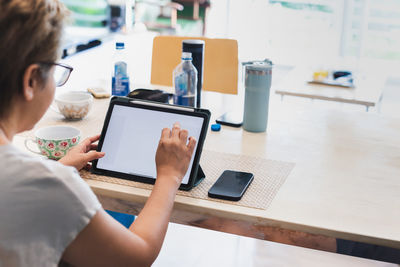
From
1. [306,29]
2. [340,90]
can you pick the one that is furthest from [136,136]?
[306,29]

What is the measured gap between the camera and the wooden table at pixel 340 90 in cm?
221

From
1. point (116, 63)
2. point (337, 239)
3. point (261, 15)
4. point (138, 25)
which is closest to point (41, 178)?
point (337, 239)

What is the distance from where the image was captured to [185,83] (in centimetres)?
150

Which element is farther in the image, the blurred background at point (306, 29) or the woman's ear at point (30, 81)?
the blurred background at point (306, 29)

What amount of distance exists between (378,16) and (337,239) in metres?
3.93

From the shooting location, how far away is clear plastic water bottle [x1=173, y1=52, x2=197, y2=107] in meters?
1.48

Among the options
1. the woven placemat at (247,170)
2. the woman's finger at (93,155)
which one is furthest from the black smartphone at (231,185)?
the woman's finger at (93,155)

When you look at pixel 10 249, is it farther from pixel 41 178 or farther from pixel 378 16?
pixel 378 16

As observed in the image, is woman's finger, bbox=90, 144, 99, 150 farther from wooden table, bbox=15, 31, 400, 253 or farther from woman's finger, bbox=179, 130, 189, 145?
woman's finger, bbox=179, 130, 189, 145

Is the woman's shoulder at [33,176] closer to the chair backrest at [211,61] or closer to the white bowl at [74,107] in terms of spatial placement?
the white bowl at [74,107]

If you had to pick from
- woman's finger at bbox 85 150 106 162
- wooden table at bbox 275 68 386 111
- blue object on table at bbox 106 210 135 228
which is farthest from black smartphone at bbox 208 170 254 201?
wooden table at bbox 275 68 386 111

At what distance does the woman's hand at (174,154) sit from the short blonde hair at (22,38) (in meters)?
0.34

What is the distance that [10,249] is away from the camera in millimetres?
688

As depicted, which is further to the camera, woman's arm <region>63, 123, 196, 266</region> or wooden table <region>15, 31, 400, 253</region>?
wooden table <region>15, 31, 400, 253</region>
